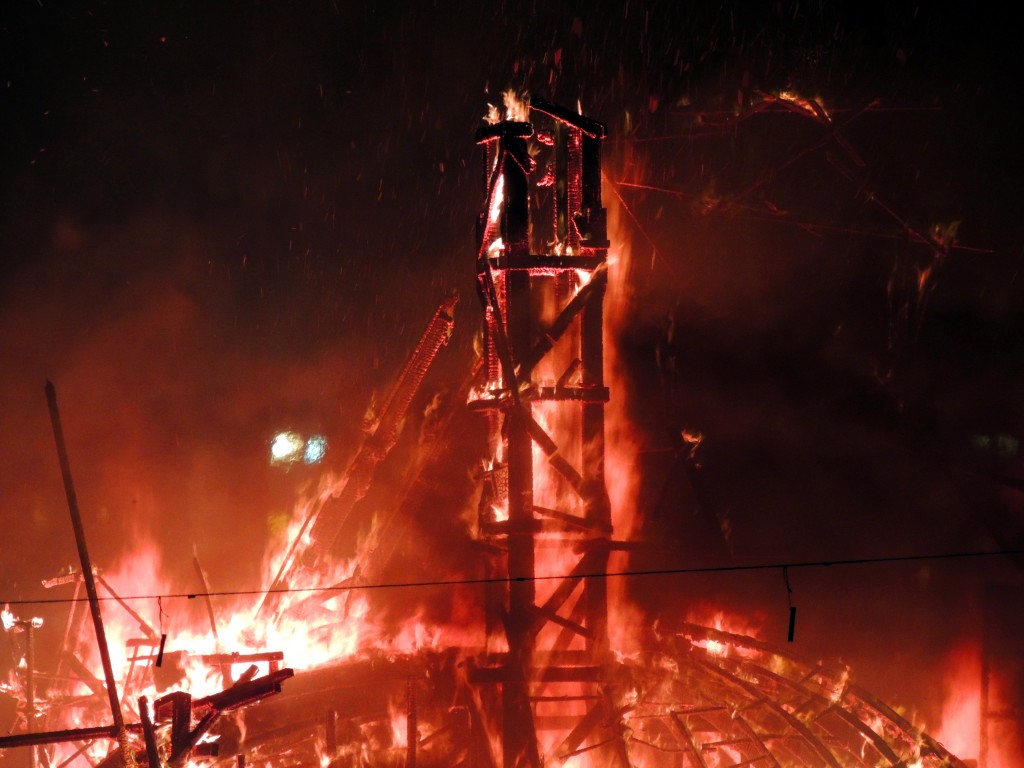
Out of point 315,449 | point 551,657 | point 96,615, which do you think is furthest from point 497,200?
point 315,449

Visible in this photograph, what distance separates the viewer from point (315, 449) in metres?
27.7

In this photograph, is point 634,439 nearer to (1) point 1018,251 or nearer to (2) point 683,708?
(2) point 683,708

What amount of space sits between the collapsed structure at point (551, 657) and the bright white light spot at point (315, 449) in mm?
14212

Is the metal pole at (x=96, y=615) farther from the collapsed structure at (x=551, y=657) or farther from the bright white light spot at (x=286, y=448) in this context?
the bright white light spot at (x=286, y=448)

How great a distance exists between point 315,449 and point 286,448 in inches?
47.0

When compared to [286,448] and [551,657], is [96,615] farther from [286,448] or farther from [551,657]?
[286,448]

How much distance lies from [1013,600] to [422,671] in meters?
10.2

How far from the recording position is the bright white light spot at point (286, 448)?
1105 inches

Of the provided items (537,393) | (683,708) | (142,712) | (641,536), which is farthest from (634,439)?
(142,712)

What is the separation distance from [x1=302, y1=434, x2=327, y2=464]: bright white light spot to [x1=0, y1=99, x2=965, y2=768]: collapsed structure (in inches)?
560

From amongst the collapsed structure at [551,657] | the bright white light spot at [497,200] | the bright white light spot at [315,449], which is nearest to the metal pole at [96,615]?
the collapsed structure at [551,657]

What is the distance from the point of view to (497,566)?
1147 centimetres

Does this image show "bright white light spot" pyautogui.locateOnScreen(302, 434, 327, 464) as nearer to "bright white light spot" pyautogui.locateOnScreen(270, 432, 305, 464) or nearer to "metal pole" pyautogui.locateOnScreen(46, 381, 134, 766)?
"bright white light spot" pyautogui.locateOnScreen(270, 432, 305, 464)

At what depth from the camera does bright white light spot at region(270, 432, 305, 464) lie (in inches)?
1105
